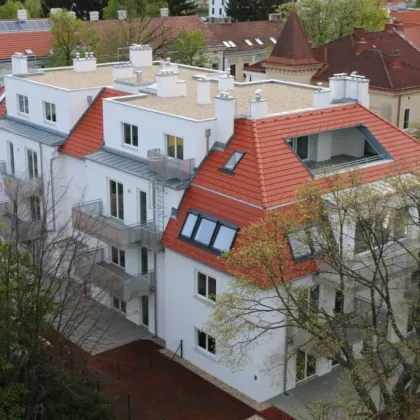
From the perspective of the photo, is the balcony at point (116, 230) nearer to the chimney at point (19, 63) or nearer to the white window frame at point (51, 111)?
the white window frame at point (51, 111)

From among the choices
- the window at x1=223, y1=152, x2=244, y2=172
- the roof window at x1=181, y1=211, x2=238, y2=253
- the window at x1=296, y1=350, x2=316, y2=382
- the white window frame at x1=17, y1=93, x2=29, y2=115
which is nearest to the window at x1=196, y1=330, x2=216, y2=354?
the window at x1=296, y1=350, x2=316, y2=382

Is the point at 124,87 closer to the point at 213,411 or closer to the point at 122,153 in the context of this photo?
the point at 122,153

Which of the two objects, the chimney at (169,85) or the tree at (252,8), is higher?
the tree at (252,8)

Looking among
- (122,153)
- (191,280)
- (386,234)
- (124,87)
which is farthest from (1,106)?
(386,234)

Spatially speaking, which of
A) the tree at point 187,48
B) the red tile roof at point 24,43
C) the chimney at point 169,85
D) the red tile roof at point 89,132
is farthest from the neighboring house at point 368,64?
the red tile roof at point 89,132

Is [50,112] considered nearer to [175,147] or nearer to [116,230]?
[175,147]

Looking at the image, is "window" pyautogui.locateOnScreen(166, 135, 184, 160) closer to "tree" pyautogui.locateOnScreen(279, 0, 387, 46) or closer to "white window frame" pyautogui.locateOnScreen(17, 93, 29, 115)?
"white window frame" pyautogui.locateOnScreen(17, 93, 29, 115)

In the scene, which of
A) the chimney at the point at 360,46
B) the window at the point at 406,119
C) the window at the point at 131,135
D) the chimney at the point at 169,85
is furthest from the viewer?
the chimney at the point at 360,46

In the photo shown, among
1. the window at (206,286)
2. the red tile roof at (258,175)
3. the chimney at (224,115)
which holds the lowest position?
the window at (206,286)
